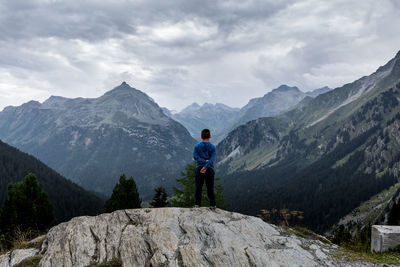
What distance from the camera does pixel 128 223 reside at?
1419cm

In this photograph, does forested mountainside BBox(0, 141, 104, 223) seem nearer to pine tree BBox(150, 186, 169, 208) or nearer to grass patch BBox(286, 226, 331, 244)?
pine tree BBox(150, 186, 169, 208)

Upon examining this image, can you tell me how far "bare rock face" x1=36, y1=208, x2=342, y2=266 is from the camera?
10.9m

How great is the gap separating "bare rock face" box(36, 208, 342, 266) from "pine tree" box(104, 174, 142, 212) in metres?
29.0

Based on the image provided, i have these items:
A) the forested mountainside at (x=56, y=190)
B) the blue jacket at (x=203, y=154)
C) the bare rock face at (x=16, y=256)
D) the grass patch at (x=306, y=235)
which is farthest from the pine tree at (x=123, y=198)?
the forested mountainside at (x=56, y=190)

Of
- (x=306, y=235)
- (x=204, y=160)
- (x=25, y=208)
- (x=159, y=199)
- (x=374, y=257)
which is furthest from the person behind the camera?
(x=25, y=208)

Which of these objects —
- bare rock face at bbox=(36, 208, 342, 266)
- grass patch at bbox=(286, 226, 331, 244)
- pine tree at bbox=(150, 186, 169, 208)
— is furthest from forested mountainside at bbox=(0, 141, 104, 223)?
grass patch at bbox=(286, 226, 331, 244)

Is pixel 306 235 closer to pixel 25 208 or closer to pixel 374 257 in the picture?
pixel 374 257

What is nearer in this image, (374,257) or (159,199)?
(374,257)

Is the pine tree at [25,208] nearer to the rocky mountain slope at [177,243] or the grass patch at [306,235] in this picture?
the rocky mountain slope at [177,243]

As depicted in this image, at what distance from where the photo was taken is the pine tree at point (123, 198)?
141 ft

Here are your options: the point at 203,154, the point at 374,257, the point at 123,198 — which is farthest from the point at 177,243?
the point at 123,198

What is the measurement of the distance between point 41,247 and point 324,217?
208859 millimetres

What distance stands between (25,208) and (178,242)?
41.8m

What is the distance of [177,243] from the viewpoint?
1188 centimetres
